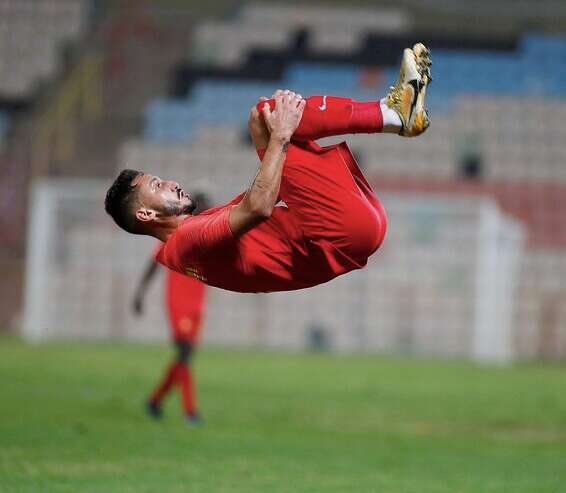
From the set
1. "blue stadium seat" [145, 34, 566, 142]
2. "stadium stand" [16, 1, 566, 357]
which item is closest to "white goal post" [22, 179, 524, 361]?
"stadium stand" [16, 1, 566, 357]

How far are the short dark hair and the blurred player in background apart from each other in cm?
557

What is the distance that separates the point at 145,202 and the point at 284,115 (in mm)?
983

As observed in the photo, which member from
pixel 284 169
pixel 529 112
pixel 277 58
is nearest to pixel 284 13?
pixel 277 58

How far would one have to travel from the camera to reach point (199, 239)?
226 inches

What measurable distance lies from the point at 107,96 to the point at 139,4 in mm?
3045

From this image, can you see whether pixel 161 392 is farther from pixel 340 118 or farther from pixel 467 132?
pixel 467 132

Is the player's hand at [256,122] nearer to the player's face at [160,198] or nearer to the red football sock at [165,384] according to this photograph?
the player's face at [160,198]

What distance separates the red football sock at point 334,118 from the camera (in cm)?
562

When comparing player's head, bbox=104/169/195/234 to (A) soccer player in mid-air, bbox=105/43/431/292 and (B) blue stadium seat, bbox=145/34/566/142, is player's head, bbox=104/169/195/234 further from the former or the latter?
(B) blue stadium seat, bbox=145/34/566/142

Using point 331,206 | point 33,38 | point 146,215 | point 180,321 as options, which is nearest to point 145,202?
point 146,215

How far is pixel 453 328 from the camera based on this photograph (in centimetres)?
2580

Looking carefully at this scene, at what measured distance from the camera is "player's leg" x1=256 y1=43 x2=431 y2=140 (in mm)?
5633

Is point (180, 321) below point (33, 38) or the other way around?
below

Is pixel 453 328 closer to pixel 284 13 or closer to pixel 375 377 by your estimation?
pixel 375 377
